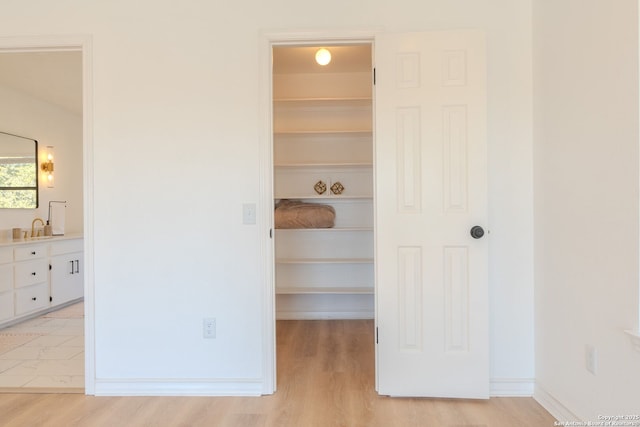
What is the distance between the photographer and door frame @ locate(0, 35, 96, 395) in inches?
89.0

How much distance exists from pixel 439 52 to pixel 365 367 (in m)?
2.10

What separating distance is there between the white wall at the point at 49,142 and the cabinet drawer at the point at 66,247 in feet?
1.63

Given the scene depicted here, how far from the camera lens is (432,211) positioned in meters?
2.14

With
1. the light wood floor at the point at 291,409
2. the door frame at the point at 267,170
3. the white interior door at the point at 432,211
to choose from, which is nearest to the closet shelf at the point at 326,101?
the door frame at the point at 267,170

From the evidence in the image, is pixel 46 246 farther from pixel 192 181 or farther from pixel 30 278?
pixel 192 181

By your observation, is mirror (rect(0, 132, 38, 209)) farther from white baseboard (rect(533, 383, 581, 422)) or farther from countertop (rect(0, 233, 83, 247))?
white baseboard (rect(533, 383, 581, 422))

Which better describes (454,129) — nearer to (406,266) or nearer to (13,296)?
(406,266)

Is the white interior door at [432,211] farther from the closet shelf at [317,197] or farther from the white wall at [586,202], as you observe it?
the closet shelf at [317,197]

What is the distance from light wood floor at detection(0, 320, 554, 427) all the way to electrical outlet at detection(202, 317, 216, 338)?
37cm

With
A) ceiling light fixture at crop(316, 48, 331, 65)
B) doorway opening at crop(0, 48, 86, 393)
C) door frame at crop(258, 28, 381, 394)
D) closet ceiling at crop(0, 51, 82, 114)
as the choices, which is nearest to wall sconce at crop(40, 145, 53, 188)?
doorway opening at crop(0, 48, 86, 393)

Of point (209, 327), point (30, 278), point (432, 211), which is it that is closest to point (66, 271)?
point (30, 278)

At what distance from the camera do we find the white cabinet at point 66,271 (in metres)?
4.23

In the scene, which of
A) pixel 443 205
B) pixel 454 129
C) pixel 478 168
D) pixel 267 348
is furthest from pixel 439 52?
pixel 267 348

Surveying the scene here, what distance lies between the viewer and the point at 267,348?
7.41 ft
